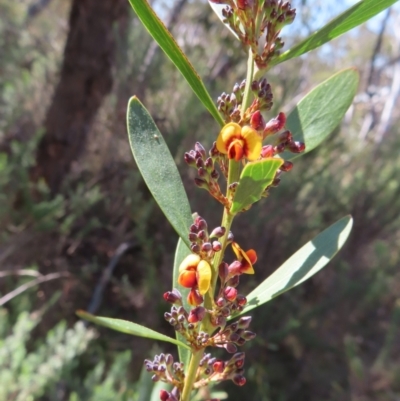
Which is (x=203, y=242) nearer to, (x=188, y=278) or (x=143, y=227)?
(x=188, y=278)

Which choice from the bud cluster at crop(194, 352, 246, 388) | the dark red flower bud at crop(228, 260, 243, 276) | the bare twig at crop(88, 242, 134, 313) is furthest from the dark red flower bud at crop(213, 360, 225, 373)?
the bare twig at crop(88, 242, 134, 313)

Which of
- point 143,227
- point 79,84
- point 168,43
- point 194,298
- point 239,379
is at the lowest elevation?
point 143,227

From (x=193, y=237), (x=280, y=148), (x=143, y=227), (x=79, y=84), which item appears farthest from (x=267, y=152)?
(x=79, y=84)

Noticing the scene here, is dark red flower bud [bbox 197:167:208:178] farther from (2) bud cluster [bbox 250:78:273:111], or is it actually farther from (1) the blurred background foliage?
(1) the blurred background foliage

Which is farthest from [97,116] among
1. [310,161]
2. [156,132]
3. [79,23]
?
[156,132]

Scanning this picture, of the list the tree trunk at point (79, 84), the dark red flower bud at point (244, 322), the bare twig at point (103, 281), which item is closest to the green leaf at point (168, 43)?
the dark red flower bud at point (244, 322)

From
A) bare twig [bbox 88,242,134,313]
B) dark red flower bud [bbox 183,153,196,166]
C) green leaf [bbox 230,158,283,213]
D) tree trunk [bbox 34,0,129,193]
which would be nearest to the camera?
green leaf [bbox 230,158,283,213]
